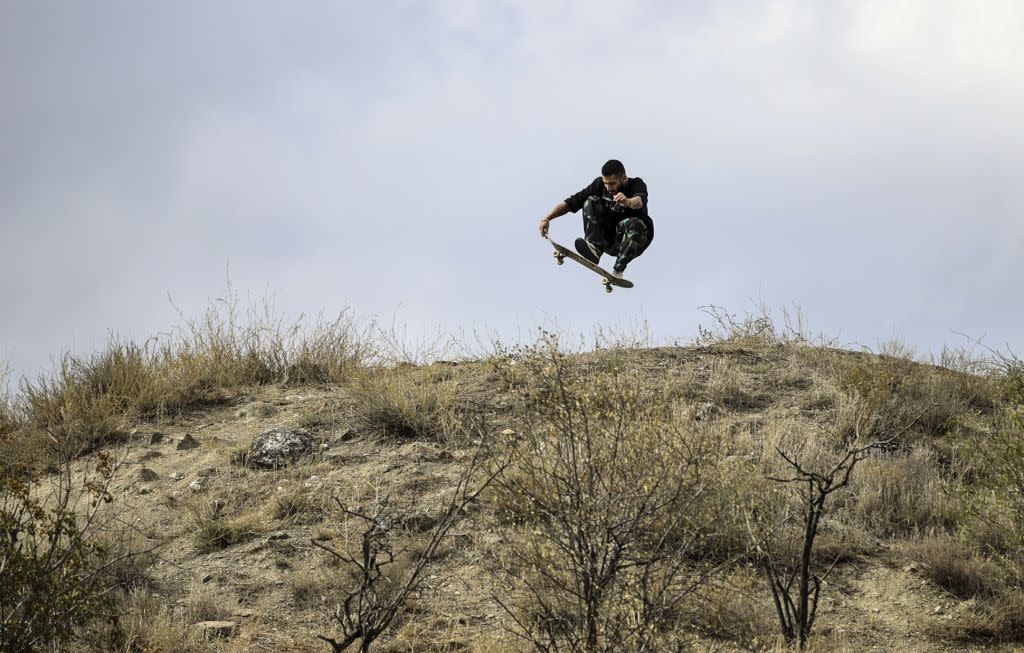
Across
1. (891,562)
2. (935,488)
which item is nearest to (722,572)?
(891,562)

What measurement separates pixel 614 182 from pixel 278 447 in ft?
15.1

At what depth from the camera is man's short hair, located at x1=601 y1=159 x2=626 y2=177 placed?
9.15 meters

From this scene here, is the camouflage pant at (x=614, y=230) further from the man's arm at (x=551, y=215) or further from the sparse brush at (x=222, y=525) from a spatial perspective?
the sparse brush at (x=222, y=525)

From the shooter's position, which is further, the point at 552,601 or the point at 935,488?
the point at 935,488

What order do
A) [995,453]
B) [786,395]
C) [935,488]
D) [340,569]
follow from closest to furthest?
[340,569]
[995,453]
[935,488]
[786,395]

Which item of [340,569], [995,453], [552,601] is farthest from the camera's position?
[995,453]

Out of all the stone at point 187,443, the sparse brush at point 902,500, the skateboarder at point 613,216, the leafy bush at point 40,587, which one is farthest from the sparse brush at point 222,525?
the sparse brush at point 902,500

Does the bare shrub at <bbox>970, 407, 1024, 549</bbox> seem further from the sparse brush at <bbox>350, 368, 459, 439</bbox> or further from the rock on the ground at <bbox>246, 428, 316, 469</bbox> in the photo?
the rock on the ground at <bbox>246, 428, 316, 469</bbox>

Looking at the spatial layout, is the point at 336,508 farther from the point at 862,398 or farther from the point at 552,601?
the point at 862,398

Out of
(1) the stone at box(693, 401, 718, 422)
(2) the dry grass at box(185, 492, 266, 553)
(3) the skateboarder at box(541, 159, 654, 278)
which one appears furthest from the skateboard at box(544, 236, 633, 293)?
(2) the dry grass at box(185, 492, 266, 553)

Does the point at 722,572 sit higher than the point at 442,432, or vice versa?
the point at 442,432

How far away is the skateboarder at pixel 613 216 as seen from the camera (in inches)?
356

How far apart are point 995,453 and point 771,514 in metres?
2.30

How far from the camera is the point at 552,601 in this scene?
707 centimetres
